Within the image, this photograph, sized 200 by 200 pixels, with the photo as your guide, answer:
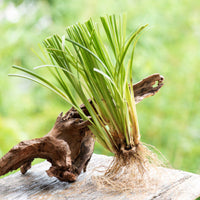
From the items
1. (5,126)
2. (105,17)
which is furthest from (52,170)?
(5,126)

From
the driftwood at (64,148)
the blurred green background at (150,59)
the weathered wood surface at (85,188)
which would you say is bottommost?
the weathered wood surface at (85,188)

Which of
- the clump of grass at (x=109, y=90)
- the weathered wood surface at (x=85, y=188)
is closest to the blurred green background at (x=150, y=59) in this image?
the weathered wood surface at (x=85, y=188)

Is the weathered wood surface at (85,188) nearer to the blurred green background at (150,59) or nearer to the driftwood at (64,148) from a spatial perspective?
the driftwood at (64,148)

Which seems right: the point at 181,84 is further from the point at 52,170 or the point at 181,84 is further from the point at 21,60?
the point at 52,170

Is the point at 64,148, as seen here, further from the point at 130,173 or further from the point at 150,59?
the point at 150,59

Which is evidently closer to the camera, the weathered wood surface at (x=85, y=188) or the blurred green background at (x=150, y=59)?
the weathered wood surface at (x=85, y=188)

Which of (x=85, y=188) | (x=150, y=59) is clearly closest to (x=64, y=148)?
(x=85, y=188)
